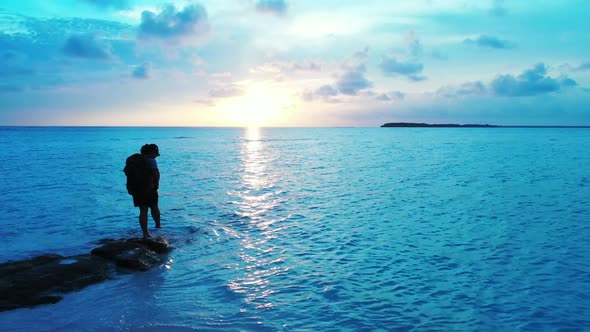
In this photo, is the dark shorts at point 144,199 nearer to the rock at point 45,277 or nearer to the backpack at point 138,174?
the backpack at point 138,174

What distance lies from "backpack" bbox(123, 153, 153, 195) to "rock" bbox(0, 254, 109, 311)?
2.55m

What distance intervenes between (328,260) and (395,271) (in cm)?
182

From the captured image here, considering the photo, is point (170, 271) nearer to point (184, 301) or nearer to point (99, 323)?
point (184, 301)

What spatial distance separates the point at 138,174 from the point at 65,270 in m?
3.65

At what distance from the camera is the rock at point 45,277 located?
26.2 ft

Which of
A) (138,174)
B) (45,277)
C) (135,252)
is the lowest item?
(45,277)

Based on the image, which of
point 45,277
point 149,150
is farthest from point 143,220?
point 45,277

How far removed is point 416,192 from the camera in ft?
76.1

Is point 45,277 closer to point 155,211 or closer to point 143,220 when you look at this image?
point 143,220

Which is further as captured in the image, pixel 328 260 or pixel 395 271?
pixel 328 260

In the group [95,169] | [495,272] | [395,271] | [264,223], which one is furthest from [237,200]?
[95,169]

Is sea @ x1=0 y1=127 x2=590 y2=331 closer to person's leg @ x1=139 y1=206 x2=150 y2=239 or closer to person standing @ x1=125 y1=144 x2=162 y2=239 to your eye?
person's leg @ x1=139 y1=206 x2=150 y2=239

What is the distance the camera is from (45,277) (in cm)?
891

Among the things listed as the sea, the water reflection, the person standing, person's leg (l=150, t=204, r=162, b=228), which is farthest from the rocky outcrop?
the water reflection
